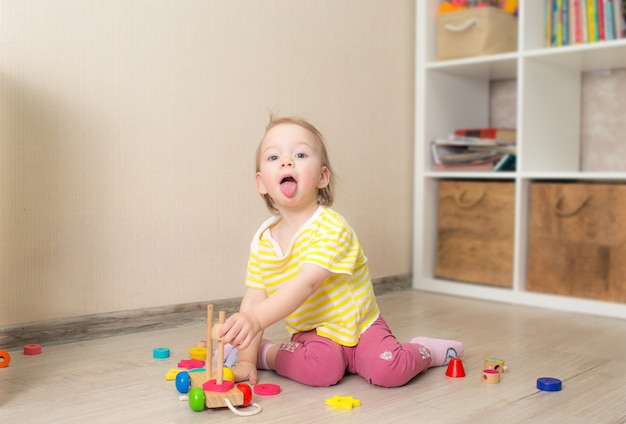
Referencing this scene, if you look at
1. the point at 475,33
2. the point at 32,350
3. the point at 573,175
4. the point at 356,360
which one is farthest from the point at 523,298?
the point at 32,350

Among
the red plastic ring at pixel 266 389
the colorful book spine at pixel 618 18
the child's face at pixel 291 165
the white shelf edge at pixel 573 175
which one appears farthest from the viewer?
the colorful book spine at pixel 618 18

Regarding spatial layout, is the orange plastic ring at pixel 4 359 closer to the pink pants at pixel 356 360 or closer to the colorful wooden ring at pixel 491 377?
the pink pants at pixel 356 360

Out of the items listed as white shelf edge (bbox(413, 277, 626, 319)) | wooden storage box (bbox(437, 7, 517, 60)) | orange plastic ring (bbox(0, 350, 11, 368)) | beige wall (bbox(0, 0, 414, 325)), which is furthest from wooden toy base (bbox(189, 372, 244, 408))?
wooden storage box (bbox(437, 7, 517, 60))

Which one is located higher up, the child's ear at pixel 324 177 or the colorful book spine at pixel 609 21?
the colorful book spine at pixel 609 21

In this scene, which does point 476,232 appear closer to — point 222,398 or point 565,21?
point 565,21

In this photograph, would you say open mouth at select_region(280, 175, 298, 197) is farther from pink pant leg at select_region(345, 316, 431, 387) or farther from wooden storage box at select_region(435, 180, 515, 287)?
wooden storage box at select_region(435, 180, 515, 287)

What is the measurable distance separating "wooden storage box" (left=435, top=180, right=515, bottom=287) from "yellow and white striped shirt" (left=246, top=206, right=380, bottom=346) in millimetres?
1002

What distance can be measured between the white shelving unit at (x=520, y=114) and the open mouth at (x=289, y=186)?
1091mm

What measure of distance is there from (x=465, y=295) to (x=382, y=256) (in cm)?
30

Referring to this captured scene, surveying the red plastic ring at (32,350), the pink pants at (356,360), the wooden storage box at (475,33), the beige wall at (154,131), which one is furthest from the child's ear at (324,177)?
the wooden storage box at (475,33)

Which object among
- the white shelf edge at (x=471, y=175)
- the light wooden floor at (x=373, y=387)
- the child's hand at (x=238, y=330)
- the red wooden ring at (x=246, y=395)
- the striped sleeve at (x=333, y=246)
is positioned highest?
the white shelf edge at (x=471, y=175)

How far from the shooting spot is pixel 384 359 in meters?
1.32

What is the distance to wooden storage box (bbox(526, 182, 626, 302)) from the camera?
2088 millimetres

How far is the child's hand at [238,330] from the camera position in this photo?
1157 mm
